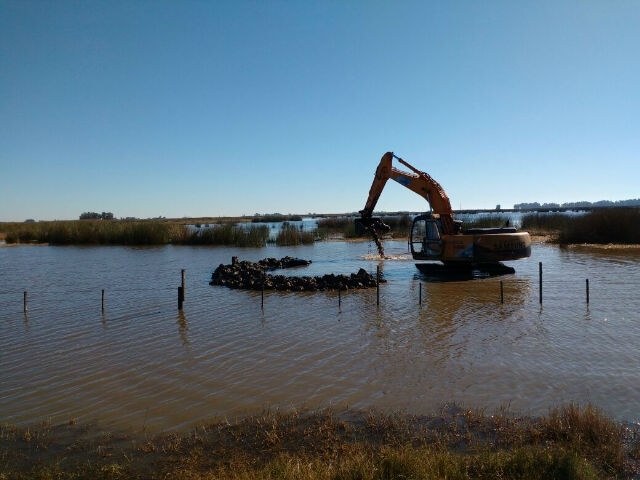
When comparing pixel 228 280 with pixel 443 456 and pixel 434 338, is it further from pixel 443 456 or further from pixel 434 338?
pixel 443 456

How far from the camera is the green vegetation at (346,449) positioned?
4320 millimetres

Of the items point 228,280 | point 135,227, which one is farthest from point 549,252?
point 135,227

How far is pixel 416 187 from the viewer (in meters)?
20.3

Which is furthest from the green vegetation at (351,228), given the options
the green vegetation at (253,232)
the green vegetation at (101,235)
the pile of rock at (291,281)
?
the pile of rock at (291,281)

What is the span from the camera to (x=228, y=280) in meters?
18.2

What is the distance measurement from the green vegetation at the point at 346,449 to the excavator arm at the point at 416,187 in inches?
555

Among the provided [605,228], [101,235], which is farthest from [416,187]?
[101,235]

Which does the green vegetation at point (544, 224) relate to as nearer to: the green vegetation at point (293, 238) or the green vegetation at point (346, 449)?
the green vegetation at point (293, 238)

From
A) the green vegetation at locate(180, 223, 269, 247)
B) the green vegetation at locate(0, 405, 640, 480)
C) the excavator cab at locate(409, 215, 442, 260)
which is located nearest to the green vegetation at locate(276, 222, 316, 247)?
the green vegetation at locate(180, 223, 269, 247)

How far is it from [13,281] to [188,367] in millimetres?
15394

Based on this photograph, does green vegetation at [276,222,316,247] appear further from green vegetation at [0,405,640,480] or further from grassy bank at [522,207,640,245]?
green vegetation at [0,405,640,480]

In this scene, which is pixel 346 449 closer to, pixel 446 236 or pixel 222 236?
pixel 446 236

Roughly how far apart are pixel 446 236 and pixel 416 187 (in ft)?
8.69

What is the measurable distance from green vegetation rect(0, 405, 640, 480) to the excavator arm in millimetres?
14090
